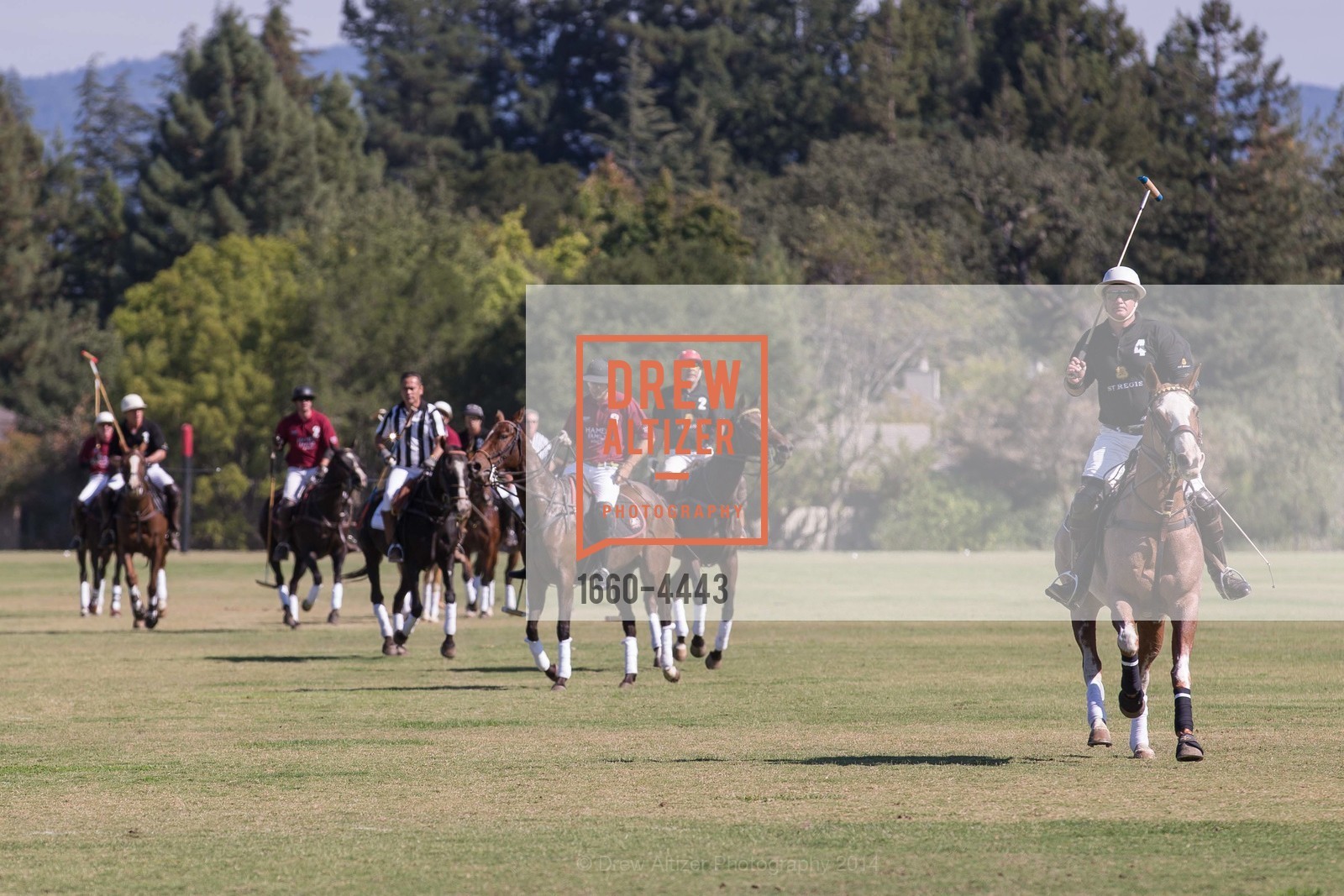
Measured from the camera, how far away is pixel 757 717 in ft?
49.2

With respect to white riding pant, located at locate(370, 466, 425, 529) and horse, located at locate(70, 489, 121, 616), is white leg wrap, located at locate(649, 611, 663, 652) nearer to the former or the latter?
white riding pant, located at locate(370, 466, 425, 529)

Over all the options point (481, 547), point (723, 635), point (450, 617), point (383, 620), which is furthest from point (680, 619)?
point (481, 547)

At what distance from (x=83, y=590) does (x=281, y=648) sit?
7100 millimetres

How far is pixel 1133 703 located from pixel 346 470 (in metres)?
13.9

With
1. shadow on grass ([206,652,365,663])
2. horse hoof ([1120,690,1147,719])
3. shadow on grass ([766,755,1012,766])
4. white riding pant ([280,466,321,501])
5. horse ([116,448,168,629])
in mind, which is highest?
white riding pant ([280,466,321,501])

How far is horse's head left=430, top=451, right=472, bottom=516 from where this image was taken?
19016 millimetres

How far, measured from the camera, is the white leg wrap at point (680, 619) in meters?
19.2

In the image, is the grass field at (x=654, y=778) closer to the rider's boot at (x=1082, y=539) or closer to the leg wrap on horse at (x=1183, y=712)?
the leg wrap on horse at (x=1183, y=712)

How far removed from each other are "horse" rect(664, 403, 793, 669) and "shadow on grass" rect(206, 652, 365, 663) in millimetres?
3635

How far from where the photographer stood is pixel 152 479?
2522 cm

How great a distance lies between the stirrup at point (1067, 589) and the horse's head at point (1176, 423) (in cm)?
104

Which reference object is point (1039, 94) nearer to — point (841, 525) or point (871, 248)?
point (871, 248)

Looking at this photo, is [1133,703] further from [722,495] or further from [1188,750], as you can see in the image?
[722,495]

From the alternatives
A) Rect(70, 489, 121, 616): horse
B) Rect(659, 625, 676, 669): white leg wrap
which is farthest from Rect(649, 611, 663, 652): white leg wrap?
Rect(70, 489, 121, 616): horse
